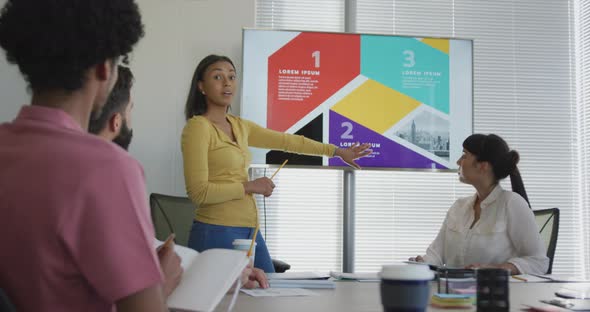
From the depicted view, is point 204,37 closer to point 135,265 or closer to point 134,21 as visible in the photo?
point 134,21

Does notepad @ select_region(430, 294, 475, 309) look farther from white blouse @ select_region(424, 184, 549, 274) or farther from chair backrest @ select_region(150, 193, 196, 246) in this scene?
chair backrest @ select_region(150, 193, 196, 246)

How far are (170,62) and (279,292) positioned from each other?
2.34 metres

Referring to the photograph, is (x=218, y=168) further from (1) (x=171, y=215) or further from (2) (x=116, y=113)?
(2) (x=116, y=113)

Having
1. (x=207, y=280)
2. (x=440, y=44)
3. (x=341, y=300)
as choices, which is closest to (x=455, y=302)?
(x=341, y=300)

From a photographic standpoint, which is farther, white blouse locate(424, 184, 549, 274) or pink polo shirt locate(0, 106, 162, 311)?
white blouse locate(424, 184, 549, 274)

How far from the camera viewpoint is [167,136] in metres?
3.63

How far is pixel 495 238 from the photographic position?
2.60m

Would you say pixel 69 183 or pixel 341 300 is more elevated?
pixel 69 183

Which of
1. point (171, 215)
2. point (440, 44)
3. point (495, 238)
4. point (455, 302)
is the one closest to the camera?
point (455, 302)

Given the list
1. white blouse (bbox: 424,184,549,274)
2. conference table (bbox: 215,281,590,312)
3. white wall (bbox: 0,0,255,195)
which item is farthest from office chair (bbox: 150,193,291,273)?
conference table (bbox: 215,281,590,312)

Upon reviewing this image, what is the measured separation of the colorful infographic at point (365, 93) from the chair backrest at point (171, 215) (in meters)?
0.53

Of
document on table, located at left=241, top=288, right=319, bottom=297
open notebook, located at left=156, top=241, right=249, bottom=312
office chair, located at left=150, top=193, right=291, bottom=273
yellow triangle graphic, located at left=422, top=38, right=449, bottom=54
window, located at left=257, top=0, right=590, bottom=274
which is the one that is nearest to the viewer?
open notebook, located at left=156, top=241, right=249, bottom=312

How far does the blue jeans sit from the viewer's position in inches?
96.1

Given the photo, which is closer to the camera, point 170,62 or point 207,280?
point 207,280
